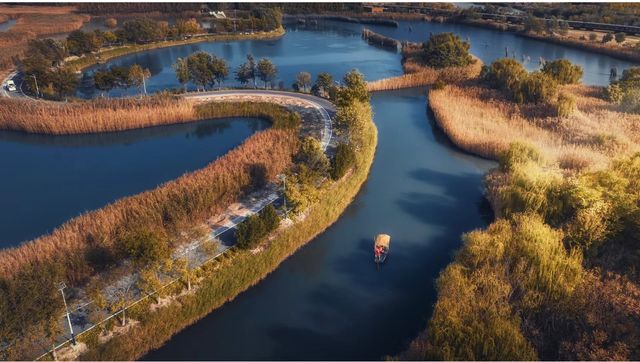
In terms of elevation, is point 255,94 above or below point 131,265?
above

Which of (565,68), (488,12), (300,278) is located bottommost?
(300,278)

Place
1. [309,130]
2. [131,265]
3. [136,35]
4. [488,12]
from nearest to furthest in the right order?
[131,265] < [309,130] < [136,35] < [488,12]

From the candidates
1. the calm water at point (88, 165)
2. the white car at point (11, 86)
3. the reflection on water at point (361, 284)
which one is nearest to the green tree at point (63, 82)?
the white car at point (11, 86)

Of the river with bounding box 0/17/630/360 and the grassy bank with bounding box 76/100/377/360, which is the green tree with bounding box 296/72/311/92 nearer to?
the river with bounding box 0/17/630/360

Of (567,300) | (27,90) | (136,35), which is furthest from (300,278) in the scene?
(136,35)

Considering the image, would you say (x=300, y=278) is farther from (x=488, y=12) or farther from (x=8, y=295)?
(x=488, y=12)

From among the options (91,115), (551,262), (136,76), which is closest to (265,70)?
(136,76)

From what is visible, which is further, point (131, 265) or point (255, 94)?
point (255, 94)

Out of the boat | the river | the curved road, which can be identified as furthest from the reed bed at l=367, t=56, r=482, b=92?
the boat
